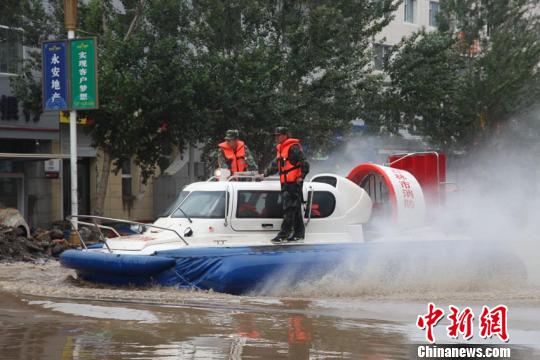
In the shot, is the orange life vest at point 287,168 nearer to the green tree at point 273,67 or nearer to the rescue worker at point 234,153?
the rescue worker at point 234,153

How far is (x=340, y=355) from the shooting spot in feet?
27.3

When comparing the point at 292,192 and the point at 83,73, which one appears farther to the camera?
the point at 83,73

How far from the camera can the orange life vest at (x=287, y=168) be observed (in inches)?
524

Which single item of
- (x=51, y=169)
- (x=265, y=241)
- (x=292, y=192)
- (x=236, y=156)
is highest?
(x=236, y=156)

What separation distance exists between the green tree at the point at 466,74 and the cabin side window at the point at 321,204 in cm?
1500

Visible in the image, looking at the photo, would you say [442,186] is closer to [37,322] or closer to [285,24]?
[37,322]

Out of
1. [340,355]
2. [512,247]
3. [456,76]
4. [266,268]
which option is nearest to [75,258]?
[266,268]

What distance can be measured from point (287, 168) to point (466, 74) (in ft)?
65.7

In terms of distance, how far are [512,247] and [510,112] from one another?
18.5 m

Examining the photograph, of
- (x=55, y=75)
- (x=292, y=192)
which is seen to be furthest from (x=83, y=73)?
(x=292, y=192)

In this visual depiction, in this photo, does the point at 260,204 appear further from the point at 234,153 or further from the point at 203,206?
the point at 234,153

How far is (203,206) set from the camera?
528 inches

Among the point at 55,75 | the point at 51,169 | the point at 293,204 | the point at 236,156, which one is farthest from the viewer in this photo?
the point at 51,169

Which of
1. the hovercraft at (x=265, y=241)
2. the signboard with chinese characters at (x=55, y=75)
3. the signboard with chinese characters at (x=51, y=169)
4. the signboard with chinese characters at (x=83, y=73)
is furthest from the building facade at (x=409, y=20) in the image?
the hovercraft at (x=265, y=241)
